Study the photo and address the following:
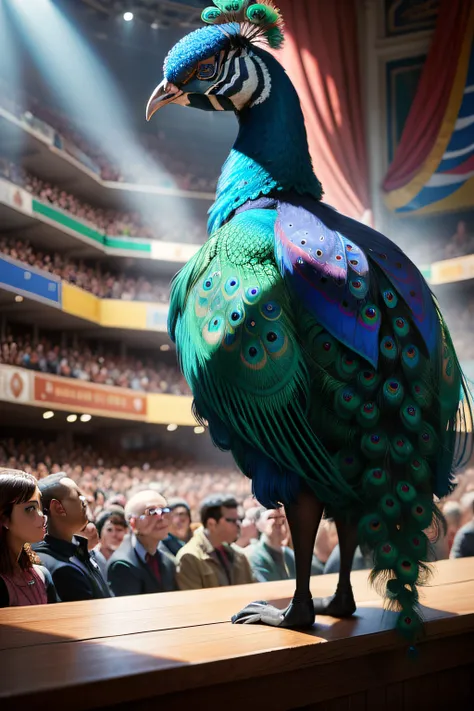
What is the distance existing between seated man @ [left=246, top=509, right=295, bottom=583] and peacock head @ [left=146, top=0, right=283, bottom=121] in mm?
2402

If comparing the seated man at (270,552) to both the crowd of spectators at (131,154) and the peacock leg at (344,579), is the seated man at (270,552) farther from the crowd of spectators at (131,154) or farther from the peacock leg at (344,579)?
the crowd of spectators at (131,154)

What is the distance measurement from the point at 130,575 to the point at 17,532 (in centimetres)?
104

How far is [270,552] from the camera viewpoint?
13.4 feet

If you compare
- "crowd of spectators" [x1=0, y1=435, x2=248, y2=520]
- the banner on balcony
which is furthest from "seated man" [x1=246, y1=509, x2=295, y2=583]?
the banner on balcony

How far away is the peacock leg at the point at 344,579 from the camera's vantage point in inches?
79.8

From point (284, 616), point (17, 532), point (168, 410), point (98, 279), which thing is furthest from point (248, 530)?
point (98, 279)

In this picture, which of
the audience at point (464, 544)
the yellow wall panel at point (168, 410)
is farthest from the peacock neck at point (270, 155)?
the yellow wall panel at point (168, 410)

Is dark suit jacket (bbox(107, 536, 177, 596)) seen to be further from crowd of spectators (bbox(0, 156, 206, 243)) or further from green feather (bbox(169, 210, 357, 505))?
crowd of spectators (bbox(0, 156, 206, 243))

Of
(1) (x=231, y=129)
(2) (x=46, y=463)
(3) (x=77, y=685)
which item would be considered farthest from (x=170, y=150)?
(3) (x=77, y=685)

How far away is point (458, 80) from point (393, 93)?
566mm

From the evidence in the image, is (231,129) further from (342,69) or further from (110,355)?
(110,355)

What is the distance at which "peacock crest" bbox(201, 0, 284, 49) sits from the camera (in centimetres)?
209

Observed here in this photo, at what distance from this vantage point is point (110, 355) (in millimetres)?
8742

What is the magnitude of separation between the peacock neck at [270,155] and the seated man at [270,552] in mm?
2238
